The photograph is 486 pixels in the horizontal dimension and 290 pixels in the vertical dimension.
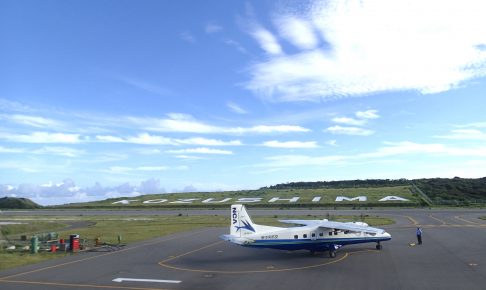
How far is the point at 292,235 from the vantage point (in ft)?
122

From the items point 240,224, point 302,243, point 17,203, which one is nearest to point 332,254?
point 302,243

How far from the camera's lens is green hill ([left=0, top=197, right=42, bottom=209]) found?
151250 mm

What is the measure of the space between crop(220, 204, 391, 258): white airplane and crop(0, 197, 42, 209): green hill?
139224 mm

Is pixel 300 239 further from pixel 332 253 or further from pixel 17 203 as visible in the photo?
pixel 17 203

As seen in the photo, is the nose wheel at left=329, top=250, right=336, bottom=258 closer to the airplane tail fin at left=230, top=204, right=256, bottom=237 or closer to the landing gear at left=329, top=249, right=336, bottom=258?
the landing gear at left=329, top=249, right=336, bottom=258

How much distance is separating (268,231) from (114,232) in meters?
33.7

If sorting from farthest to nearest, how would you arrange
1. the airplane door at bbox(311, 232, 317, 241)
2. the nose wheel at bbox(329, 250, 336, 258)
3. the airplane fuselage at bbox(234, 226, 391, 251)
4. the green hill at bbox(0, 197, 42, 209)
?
1. the green hill at bbox(0, 197, 42, 209)
2. the airplane door at bbox(311, 232, 317, 241)
3. the nose wheel at bbox(329, 250, 336, 258)
4. the airplane fuselage at bbox(234, 226, 391, 251)

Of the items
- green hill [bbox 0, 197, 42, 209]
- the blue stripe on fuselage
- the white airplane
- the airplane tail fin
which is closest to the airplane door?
the white airplane

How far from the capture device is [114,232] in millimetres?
61719

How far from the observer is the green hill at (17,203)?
151250 mm

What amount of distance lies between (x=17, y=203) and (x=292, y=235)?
147m

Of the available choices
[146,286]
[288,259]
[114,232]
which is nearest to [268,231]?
[288,259]

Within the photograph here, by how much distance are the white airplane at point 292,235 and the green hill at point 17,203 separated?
139 metres

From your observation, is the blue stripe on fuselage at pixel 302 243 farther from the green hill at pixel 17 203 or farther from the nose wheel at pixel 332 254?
the green hill at pixel 17 203
